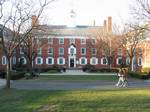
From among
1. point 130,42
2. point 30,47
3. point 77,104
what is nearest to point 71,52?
point 130,42

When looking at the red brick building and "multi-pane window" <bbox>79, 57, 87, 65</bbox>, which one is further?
"multi-pane window" <bbox>79, 57, 87, 65</bbox>

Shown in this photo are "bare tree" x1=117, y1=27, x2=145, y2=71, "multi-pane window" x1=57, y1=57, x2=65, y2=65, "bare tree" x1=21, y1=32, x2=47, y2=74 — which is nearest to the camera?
"bare tree" x1=21, y1=32, x2=47, y2=74

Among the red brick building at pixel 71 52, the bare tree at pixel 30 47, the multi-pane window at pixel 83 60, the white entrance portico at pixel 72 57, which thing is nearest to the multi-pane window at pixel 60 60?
the red brick building at pixel 71 52

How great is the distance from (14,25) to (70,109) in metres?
17.0

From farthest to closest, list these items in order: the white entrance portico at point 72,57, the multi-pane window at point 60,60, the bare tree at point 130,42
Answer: the multi-pane window at point 60,60, the white entrance portico at point 72,57, the bare tree at point 130,42

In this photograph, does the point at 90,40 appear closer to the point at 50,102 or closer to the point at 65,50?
the point at 65,50

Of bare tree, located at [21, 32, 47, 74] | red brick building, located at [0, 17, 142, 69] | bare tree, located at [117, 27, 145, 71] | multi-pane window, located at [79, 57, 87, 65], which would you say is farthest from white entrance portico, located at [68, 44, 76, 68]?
bare tree, located at [117, 27, 145, 71]

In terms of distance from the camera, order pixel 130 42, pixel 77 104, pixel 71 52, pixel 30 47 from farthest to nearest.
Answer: pixel 71 52 → pixel 130 42 → pixel 30 47 → pixel 77 104

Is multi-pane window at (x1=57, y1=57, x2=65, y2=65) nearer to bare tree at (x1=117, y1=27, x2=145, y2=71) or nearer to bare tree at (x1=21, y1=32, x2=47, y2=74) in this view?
bare tree at (x1=21, y1=32, x2=47, y2=74)

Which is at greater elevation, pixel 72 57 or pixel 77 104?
pixel 72 57

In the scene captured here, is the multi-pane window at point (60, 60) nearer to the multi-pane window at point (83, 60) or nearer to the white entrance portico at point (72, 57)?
the white entrance portico at point (72, 57)

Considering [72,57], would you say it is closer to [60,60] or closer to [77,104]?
[60,60]

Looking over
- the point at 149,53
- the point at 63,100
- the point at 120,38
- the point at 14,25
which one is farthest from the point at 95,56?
the point at 63,100

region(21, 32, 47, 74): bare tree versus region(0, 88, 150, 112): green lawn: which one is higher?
region(21, 32, 47, 74): bare tree
